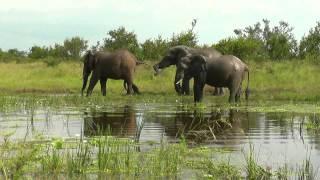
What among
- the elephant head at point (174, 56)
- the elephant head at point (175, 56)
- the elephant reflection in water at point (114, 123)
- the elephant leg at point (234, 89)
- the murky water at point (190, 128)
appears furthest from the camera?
the elephant head at point (174, 56)

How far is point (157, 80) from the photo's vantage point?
122 feet

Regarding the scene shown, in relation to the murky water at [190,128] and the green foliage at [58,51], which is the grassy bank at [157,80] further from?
the green foliage at [58,51]

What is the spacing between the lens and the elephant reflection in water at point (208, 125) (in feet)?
42.9

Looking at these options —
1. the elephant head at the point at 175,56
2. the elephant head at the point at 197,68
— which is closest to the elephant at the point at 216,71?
the elephant head at the point at 197,68

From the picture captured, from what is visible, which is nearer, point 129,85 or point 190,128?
point 190,128

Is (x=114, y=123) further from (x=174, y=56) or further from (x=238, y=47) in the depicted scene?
(x=238, y=47)

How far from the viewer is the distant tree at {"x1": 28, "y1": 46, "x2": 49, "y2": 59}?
253 feet

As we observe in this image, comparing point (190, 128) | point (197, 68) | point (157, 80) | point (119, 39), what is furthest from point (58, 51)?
point (190, 128)

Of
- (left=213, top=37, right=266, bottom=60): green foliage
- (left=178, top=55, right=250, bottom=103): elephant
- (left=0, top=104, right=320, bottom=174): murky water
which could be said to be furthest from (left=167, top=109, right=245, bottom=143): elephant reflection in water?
(left=213, top=37, right=266, bottom=60): green foliage

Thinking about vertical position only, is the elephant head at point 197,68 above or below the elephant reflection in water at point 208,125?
above

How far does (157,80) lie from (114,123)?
67.2ft

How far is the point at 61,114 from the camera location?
19250 mm

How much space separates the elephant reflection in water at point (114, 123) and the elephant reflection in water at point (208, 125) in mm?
1028

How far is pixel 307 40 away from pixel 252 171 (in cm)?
4319
